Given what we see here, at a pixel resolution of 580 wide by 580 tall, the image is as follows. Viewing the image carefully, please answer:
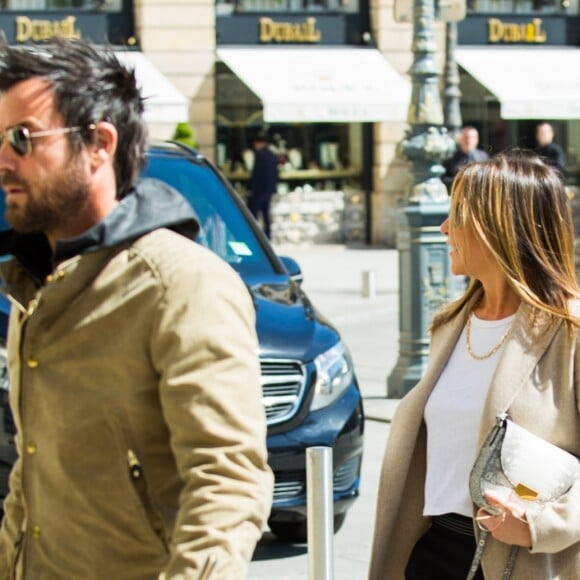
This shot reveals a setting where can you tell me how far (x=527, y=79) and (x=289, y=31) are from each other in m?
4.23

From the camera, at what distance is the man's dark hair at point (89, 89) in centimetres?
265

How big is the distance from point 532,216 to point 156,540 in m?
1.50

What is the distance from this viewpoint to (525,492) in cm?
354

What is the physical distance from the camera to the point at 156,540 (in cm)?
258

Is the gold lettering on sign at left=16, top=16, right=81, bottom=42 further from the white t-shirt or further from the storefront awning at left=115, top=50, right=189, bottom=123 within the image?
the white t-shirt

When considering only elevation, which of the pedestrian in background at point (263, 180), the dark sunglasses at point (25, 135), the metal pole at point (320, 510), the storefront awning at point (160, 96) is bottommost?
the pedestrian in background at point (263, 180)

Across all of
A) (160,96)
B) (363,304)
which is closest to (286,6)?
(160,96)

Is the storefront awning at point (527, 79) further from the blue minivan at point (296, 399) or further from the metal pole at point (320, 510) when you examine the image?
the metal pole at point (320, 510)

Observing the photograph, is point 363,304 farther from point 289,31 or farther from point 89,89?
point 89,89

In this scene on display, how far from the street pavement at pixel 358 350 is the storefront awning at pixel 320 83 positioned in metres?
2.26

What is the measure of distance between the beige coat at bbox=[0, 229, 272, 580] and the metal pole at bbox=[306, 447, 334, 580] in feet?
5.93

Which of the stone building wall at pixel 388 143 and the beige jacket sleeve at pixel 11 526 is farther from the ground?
the beige jacket sleeve at pixel 11 526

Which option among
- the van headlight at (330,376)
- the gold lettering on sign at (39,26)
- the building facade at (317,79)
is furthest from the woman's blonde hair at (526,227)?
the gold lettering on sign at (39,26)

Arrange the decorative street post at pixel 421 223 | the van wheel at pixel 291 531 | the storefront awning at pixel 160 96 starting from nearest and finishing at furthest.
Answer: the van wheel at pixel 291 531
the decorative street post at pixel 421 223
the storefront awning at pixel 160 96
